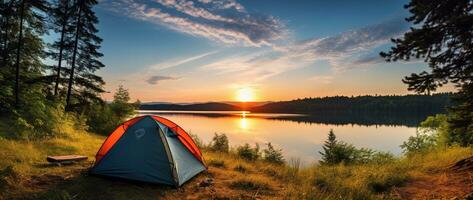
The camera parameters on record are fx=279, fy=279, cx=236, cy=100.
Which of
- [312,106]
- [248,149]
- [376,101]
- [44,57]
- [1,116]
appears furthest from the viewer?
[312,106]

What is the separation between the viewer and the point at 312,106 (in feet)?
488

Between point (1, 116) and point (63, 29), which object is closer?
point (1, 116)

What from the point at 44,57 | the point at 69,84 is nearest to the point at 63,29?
the point at 44,57

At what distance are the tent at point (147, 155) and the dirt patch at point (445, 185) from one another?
5.82 meters

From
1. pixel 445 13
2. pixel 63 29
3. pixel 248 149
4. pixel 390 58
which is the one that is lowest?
pixel 248 149

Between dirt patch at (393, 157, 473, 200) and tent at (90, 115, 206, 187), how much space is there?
582 centimetres

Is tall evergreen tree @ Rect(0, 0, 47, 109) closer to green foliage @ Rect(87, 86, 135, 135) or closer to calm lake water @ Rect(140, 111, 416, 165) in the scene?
green foliage @ Rect(87, 86, 135, 135)

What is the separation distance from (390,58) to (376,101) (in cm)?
12800

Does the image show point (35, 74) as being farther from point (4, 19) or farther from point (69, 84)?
point (4, 19)

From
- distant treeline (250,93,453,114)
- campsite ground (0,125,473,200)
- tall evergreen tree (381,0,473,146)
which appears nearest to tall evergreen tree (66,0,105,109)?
campsite ground (0,125,473,200)

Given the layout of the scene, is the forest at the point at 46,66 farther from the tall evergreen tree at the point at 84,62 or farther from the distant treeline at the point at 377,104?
the distant treeline at the point at 377,104

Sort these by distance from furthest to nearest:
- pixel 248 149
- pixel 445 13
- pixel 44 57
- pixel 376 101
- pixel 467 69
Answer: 1. pixel 376 101
2. pixel 44 57
3. pixel 248 149
4. pixel 445 13
5. pixel 467 69

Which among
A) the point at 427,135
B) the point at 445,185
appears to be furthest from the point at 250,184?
the point at 427,135

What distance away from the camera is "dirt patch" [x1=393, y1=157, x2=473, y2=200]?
7.00 metres
